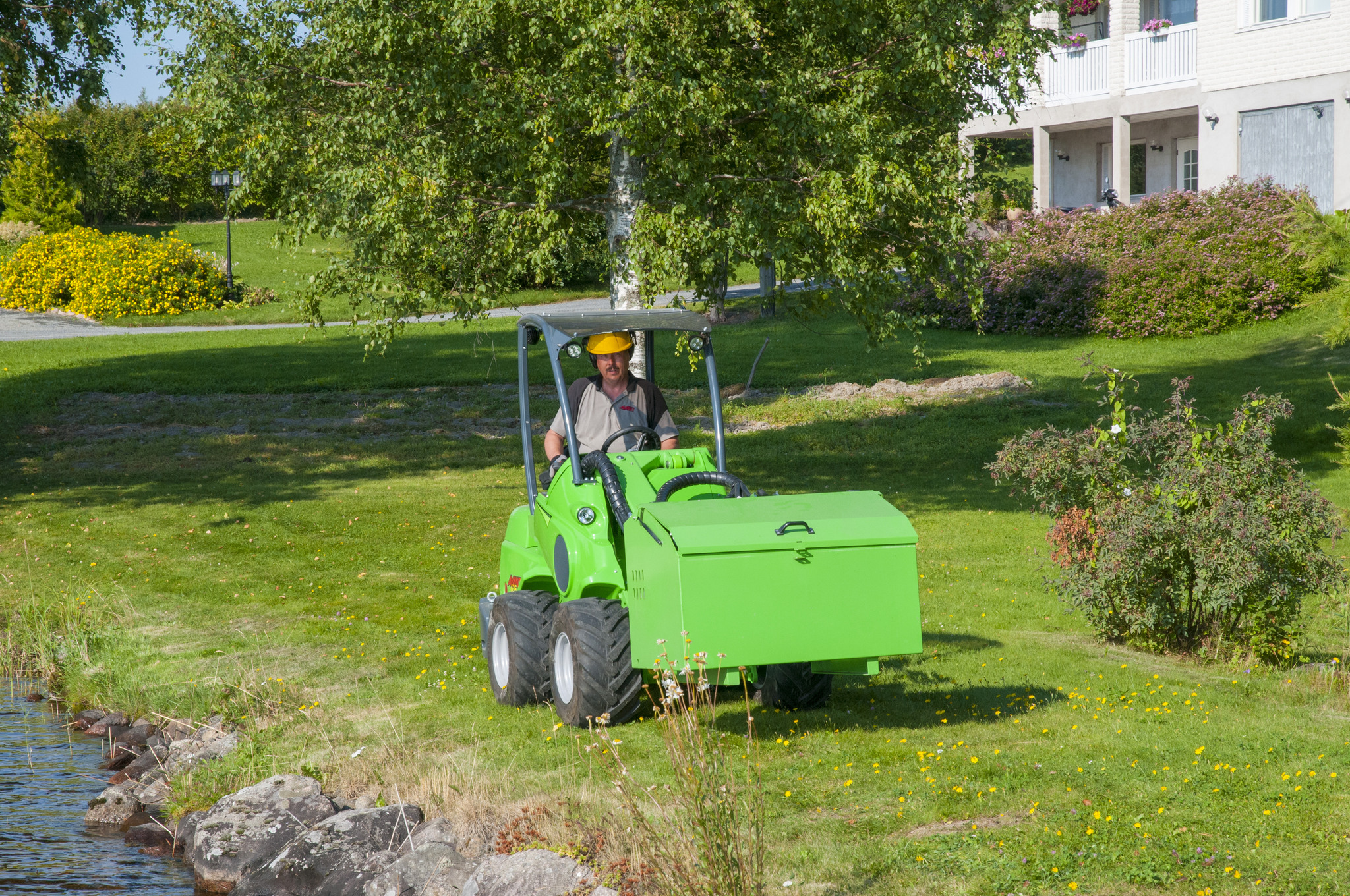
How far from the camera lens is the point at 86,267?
35781 millimetres

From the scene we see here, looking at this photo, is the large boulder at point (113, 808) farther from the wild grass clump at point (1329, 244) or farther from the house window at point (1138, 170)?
the house window at point (1138, 170)

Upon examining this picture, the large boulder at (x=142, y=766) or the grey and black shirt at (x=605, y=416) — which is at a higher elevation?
the grey and black shirt at (x=605, y=416)

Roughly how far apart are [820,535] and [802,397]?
47.4 feet

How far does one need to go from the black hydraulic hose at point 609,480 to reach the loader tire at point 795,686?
4.05 feet

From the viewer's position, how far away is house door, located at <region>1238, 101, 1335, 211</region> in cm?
2503

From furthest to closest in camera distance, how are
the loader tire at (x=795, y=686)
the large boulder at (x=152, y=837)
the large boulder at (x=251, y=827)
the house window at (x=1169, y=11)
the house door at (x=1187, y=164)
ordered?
the house door at (x=1187, y=164), the house window at (x=1169, y=11), the loader tire at (x=795, y=686), the large boulder at (x=152, y=837), the large boulder at (x=251, y=827)

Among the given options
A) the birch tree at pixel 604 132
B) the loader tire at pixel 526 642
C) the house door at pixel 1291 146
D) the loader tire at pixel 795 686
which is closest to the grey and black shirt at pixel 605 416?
the loader tire at pixel 526 642

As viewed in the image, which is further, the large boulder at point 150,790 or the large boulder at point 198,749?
the large boulder at point 198,749

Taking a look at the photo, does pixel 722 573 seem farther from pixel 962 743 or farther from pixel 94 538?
pixel 94 538

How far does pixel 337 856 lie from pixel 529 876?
57.9 inches

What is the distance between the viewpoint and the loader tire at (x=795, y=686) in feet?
24.8

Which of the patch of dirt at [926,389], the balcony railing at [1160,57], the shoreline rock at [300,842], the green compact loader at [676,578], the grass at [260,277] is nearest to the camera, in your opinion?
the shoreline rock at [300,842]

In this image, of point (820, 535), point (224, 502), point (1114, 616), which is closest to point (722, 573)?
point (820, 535)

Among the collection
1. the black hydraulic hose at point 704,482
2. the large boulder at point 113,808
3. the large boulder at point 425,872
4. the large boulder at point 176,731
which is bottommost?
the large boulder at point 113,808
